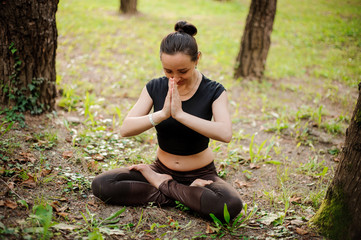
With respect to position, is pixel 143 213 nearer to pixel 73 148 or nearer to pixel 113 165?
pixel 113 165

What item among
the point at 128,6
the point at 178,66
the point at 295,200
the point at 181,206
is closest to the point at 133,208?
the point at 181,206

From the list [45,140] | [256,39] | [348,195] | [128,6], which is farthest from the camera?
[128,6]

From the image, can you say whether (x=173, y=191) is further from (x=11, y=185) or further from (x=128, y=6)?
(x=128, y=6)

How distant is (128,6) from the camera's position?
9609 millimetres

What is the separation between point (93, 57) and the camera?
20.8ft

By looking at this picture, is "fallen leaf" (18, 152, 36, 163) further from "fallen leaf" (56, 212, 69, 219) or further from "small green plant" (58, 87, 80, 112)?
"small green plant" (58, 87, 80, 112)

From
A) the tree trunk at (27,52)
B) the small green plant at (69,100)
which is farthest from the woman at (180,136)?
the small green plant at (69,100)

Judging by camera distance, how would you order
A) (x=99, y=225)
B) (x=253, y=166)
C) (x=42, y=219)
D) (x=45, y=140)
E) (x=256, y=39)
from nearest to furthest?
(x=42, y=219) → (x=99, y=225) → (x=45, y=140) → (x=253, y=166) → (x=256, y=39)

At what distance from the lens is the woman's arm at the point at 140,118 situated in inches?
94.1

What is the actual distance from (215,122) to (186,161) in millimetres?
494

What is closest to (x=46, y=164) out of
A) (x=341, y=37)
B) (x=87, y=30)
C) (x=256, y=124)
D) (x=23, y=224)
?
(x=23, y=224)

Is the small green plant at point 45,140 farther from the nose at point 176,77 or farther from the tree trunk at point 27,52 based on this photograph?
the nose at point 176,77

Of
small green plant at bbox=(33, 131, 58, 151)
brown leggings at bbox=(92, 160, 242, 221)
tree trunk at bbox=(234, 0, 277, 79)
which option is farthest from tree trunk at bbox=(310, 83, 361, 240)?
tree trunk at bbox=(234, 0, 277, 79)

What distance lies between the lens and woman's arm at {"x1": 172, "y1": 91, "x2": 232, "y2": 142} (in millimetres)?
2342
